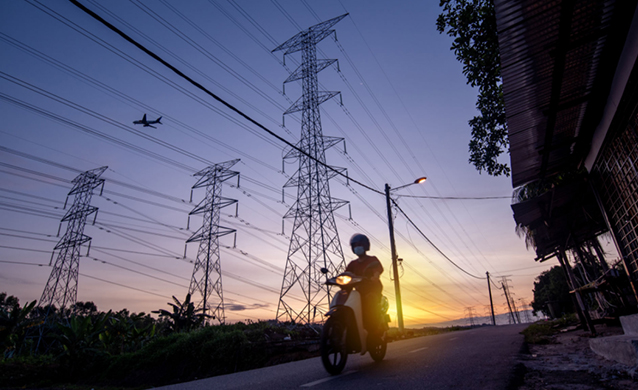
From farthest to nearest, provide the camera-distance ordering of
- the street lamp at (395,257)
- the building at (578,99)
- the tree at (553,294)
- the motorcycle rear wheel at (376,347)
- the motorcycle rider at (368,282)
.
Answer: the tree at (553,294) → the street lamp at (395,257) → the motorcycle rear wheel at (376,347) → the motorcycle rider at (368,282) → the building at (578,99)

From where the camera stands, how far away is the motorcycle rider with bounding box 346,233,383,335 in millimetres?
4619

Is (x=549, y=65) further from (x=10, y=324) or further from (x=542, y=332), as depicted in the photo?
(x=10, y=324)

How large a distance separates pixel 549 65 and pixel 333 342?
4.36 meters

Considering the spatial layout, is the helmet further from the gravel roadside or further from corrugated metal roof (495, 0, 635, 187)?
corrugated metal roof (495, 0, 635, 187)

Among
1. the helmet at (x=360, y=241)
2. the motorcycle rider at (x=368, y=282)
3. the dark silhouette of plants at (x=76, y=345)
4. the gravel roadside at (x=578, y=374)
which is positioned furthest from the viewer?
the dark silhouette of plants at (x=76, y=345)

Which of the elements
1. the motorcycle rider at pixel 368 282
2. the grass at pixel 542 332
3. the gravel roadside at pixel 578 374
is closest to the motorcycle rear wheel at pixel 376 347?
the motorcycle rider at pixel 368 282

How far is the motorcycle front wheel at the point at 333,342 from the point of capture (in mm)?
4020

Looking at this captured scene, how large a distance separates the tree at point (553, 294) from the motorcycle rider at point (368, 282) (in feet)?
87.9

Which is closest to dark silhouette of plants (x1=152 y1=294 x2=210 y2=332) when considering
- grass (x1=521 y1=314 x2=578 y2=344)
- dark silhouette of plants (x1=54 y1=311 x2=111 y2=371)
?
dark silhouette of plants (x1=54 y1=311 x2=111 y2=371)

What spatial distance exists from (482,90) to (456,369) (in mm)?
7595

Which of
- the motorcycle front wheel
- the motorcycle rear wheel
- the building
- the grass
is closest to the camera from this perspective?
the building

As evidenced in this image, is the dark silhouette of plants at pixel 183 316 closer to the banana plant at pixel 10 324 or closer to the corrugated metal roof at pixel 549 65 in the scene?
the banana plant at pixel 10 324

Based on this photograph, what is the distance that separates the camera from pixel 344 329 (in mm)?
4199

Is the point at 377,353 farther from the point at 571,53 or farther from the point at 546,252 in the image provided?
Answer: the point at 546,252
